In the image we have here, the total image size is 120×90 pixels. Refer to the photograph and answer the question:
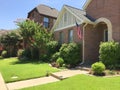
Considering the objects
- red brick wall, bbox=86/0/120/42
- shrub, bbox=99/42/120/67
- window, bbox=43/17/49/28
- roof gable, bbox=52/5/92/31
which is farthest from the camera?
window, bbox=43/17/49/28

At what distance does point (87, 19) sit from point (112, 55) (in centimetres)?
534

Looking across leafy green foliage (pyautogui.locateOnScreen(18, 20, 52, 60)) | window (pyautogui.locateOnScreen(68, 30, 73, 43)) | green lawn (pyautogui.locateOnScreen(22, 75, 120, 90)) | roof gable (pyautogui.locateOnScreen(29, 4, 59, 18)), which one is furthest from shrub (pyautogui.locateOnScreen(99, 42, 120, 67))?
roof gable (pyautogui.locateOnScreen(29, 4, 59, 18))

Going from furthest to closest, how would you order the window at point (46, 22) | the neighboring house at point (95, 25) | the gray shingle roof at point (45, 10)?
1. the gray shingle roof at point (45, 10)
2. the window at point (46, 22)
3. the neighboring house at point (95, 25)

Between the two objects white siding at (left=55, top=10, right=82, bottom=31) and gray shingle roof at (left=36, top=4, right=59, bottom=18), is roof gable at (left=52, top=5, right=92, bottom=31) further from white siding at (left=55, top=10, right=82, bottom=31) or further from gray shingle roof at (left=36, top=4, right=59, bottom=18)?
gray shingle roof at (left=36, top=4, right=59, bottom=18)

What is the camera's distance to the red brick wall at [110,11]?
15383mm

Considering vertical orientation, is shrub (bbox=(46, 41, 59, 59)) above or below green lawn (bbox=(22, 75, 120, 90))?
above

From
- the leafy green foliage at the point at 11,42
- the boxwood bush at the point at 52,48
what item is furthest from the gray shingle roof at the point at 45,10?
the boxwood bush at the point at 52,48

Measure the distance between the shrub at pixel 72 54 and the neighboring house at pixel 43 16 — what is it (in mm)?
13063

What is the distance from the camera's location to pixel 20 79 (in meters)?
Result: 11.5

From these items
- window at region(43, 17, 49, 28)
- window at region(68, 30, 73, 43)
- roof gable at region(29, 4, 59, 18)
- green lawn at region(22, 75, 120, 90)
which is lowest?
green lawn at region(22, 75, 120, 90)

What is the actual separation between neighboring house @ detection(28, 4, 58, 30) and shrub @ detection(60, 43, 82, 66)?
13063 millimetres

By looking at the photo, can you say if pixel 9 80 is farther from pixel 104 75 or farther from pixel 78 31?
pixel 78 31

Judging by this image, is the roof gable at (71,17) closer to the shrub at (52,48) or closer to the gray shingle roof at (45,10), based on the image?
the shrub at (52,48)

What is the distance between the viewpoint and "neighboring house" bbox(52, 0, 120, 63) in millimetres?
15683
